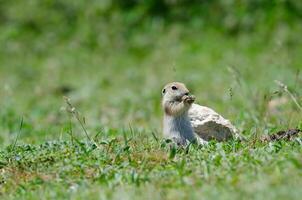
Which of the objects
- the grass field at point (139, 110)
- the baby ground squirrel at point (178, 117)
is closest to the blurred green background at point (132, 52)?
the grass field at point (139, 110)

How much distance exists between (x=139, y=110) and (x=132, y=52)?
17.5ft

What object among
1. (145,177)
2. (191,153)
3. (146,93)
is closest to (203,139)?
(191,153)

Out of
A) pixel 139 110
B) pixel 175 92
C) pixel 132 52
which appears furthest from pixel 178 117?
pixel 132 52

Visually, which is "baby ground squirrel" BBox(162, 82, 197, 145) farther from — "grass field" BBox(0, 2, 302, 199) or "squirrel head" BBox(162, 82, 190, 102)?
"grass field" BBox(0, 2, 302, 199)

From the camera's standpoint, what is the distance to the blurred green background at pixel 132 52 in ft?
45.4

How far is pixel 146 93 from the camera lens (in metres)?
14.0

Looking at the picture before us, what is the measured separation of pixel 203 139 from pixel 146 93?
6022mm

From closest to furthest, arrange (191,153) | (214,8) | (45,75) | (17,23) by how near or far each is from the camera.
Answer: (191,153) < (45,75) < (214,8) < (17,23)

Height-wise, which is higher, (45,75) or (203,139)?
(45,75)

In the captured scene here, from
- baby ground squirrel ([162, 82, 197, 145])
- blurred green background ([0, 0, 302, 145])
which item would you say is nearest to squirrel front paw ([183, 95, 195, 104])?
baby ground squirrel ([162, 82, 197, 145])

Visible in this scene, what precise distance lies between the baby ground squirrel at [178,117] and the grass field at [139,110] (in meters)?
0.17

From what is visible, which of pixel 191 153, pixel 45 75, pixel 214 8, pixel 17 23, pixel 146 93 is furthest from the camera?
pixel 17 23

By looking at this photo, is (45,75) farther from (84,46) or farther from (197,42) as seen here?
(197,42)

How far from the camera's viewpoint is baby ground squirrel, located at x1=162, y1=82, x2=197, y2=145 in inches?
297
